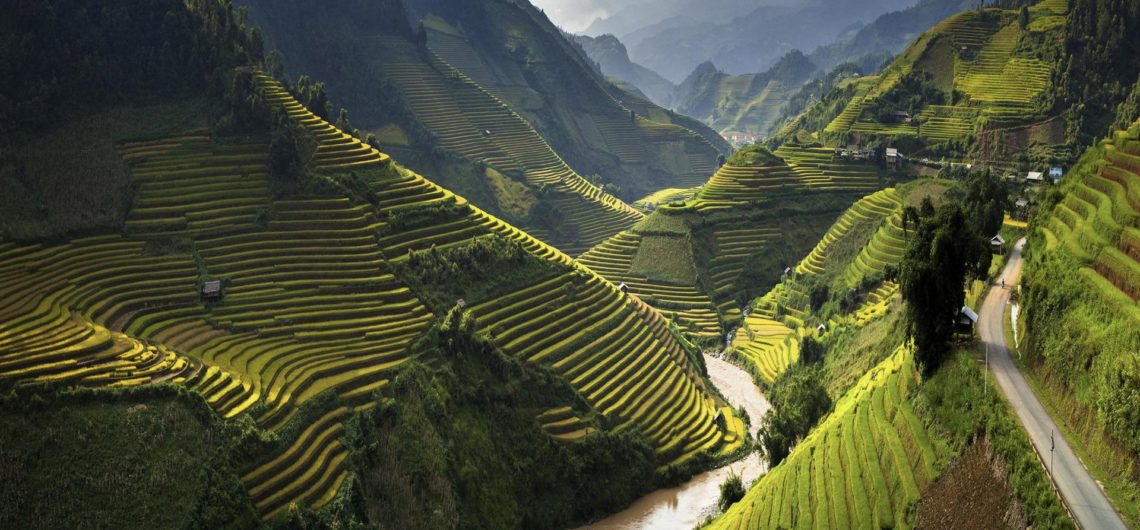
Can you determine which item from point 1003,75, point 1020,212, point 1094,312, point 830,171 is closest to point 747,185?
point 830,171

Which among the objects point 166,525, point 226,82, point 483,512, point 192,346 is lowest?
point 483,512

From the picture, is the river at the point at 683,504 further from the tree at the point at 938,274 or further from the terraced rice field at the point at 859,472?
the tree at the point at 938,274

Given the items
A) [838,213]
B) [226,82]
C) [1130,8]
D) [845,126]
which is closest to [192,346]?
[226,82]

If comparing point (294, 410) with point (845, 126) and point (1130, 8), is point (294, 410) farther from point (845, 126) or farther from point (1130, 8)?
point (1130, 8)

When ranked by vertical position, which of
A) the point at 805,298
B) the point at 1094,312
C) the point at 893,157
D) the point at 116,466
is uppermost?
the point at 893,157

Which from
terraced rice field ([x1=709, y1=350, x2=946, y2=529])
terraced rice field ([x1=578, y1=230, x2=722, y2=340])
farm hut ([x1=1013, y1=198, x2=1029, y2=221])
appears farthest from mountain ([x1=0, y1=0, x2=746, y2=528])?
farm hut ([x1=1013, y1=198, x2=1029, y2=221])

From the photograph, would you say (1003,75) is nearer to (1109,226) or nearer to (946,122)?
(946,122)

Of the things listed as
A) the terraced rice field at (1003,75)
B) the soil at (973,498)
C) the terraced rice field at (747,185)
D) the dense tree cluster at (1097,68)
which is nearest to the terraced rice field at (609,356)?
the soil at (973,498)
